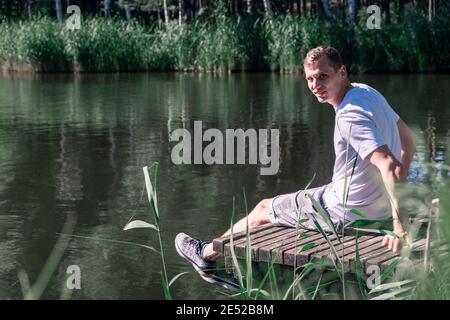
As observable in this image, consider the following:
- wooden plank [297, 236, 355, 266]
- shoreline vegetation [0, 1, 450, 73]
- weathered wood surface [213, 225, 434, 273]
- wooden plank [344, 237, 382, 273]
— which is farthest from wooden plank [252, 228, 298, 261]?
shoreline vegetation [0, 1, 450, 73]

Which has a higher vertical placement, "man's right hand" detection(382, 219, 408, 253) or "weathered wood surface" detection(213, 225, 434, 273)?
"man's right hand" detection(382, 219, 408, 253)

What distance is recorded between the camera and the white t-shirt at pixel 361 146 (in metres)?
4.61

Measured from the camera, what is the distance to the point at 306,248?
178 inches

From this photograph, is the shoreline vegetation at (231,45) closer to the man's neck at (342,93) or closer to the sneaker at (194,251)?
the sneaker at (194,251)

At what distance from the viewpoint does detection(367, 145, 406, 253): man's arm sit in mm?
4277

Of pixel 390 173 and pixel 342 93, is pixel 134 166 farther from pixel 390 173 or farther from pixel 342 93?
pixel 390 173

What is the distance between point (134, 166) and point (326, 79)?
5507mm

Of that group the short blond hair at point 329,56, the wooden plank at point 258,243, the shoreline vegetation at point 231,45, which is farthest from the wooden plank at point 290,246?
the shoreline vegetation at point 231,45

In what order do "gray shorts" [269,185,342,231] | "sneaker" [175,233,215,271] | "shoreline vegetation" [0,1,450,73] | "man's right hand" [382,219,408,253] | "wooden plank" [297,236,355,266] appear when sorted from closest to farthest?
1. "man's right hand" [382,219,408,253]
2. "wooden plank" [297,236,355,266]
3. "gray shorts" [269,185,342,231]
4. "sneaker" [175,233,215,271]
5. "shoreline vegetation" [0,1,450,73]

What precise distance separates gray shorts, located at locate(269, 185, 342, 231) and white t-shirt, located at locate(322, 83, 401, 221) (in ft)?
0.34

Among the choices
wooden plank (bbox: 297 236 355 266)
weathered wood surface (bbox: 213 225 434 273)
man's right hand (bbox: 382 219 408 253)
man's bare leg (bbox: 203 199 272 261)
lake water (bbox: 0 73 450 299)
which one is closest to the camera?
man's right hand (bbox: 382 219 408 253)

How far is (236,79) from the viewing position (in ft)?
71.8

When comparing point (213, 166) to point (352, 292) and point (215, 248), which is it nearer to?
point (215, 248)

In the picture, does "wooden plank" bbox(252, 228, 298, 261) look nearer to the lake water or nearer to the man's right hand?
the man's right hand
